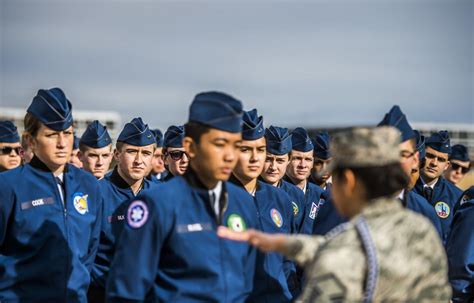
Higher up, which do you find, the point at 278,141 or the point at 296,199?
the point at 278,141

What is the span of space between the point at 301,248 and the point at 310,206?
5314 millimetres

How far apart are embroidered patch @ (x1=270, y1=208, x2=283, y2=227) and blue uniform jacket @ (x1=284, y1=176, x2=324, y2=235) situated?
1.49 metres

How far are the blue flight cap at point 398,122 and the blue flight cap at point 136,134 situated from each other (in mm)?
3723

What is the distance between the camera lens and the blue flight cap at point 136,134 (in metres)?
8.79

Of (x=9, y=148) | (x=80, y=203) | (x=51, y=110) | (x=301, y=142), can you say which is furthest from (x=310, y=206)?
(x=9, y=148)

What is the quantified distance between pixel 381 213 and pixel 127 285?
167 cm

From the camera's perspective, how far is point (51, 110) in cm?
589

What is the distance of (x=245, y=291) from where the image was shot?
498 cm

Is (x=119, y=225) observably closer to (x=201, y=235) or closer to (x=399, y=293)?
(x=201, y=235)

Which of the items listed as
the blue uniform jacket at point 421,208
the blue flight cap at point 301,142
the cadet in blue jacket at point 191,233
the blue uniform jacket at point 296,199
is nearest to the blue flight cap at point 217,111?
the cadet in blue jacket at point 191,233

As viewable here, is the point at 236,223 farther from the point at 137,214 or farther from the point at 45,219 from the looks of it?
the point at 45,219

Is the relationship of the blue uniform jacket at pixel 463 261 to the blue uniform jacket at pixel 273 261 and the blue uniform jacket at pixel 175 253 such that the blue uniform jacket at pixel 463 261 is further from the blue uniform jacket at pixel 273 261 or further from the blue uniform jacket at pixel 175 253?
the blue uniform jacket at pixel 175 253

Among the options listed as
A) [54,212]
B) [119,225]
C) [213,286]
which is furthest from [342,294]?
[119,225]

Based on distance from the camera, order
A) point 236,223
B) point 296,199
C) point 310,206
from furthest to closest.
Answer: point 310,206 < point 296,199 < point 236,223
